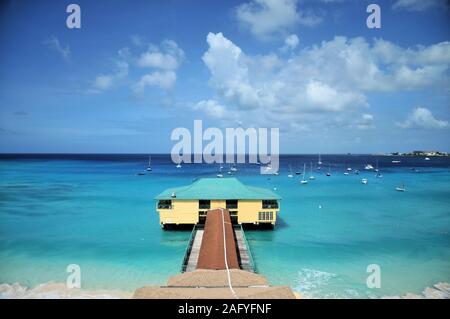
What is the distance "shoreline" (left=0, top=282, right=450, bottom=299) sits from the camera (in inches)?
565

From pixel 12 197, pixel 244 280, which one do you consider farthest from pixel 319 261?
pixel 12 197

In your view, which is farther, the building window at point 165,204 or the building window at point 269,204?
the building window at point 269,204

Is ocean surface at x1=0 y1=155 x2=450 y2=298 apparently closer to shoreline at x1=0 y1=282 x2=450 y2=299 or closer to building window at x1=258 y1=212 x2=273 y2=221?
shoreline at x1=0 y1=282 x2=450 y2=299

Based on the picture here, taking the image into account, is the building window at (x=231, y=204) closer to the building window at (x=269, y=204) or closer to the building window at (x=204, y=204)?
the building window at (x=204, y=204)

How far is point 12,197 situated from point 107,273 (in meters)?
34.4

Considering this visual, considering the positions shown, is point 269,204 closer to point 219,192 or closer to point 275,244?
point 275,244

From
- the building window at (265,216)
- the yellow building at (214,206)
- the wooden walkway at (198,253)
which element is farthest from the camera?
the building window at (265,216)

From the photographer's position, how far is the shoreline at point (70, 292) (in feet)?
47.1

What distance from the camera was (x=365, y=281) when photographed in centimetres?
1623
